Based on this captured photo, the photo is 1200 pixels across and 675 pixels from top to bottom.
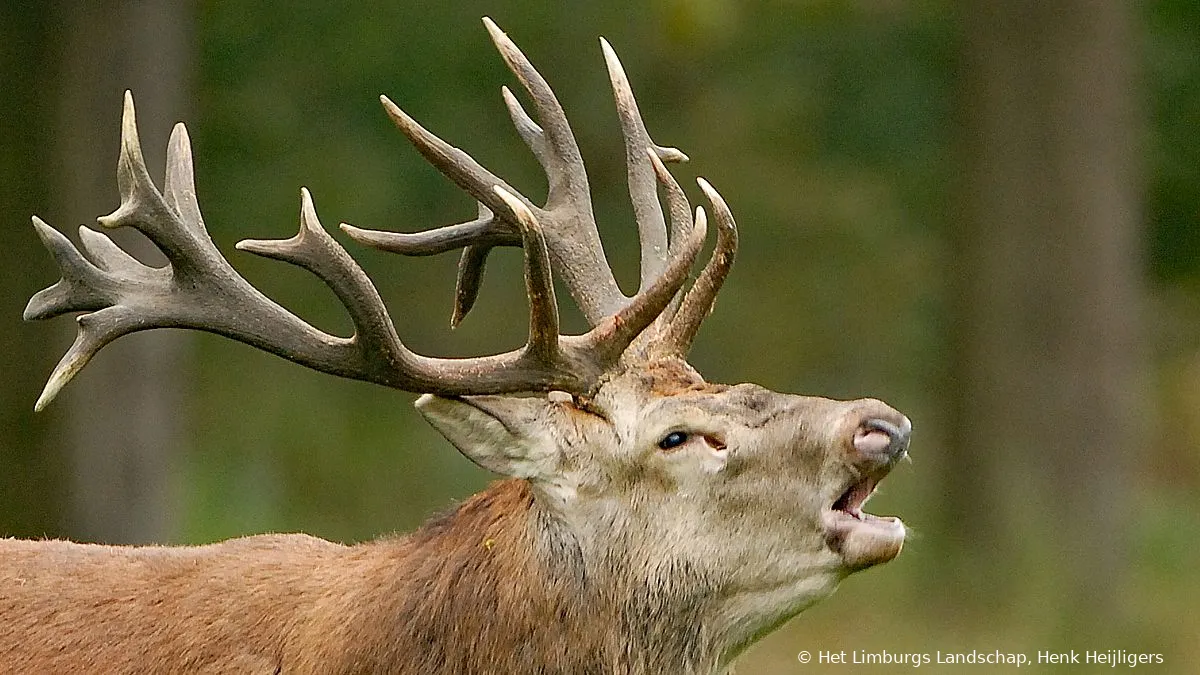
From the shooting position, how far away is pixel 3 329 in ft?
29.8

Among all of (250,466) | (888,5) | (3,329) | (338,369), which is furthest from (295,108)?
(338,369)

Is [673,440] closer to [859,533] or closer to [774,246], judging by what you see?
[859,533]

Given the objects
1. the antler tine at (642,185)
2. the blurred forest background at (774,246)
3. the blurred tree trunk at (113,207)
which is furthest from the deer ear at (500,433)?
the blurred tree trunk at (113,207)

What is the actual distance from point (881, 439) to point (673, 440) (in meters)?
0.49

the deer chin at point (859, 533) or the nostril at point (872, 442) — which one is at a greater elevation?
the nostril at point (872, 442)

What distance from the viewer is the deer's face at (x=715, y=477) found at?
4906 millimetres

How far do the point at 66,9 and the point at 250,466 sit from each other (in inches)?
249

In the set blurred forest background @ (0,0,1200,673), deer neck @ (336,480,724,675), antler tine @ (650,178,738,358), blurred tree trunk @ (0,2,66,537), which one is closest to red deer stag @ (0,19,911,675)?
deer neck @ (336,480,724,675)

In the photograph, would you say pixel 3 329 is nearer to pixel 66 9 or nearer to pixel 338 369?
pixel 66 9

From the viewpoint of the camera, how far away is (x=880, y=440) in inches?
192

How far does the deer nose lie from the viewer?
192 inches

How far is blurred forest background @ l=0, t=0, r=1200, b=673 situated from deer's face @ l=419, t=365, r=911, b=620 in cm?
317

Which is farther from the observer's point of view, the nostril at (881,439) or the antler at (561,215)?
the antler at (561,215)

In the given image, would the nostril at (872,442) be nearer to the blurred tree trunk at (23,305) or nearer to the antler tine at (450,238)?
the antler tine at (450,238)
